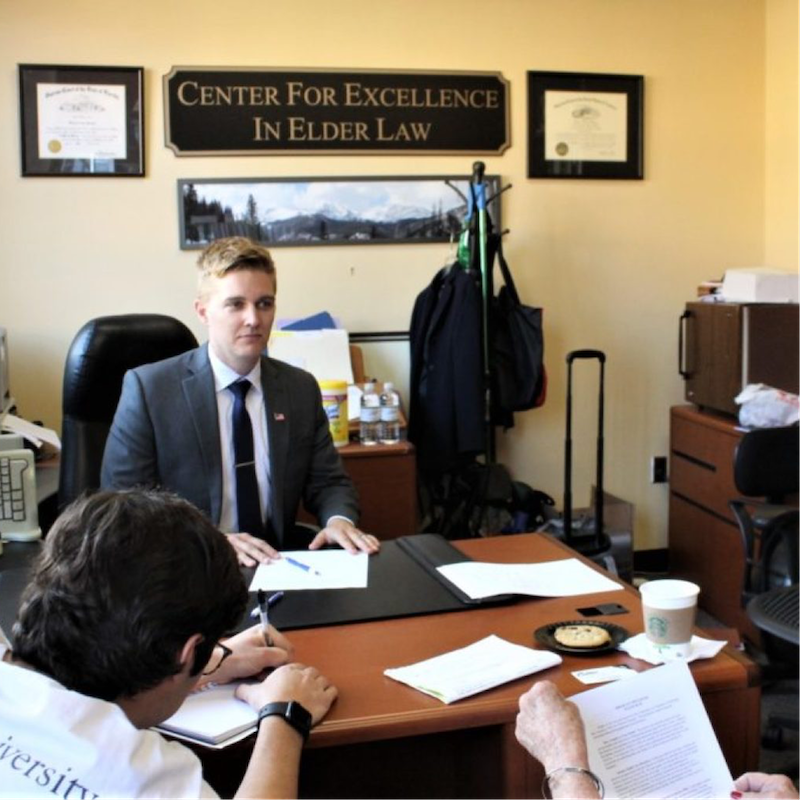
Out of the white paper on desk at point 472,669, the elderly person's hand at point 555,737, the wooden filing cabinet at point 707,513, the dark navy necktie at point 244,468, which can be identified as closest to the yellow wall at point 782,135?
the wooden filing cabinet at point 707,513

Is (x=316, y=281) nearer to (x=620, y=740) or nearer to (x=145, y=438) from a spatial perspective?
(x=145, y=438)

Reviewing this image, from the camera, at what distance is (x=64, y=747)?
0.90 metres

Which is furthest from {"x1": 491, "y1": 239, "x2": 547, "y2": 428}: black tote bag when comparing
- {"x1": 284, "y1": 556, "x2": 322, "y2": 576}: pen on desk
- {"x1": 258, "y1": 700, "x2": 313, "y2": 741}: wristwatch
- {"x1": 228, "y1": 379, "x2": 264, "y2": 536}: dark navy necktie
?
{"x1": 258, "y1": 700, "x2": 313, "y2": 741}: wristwatch

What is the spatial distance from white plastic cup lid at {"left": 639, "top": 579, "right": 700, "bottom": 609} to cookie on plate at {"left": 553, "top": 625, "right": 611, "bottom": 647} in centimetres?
10

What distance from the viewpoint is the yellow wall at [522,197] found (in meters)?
3.48

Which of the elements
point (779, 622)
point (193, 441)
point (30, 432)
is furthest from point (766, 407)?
point (30, 432)

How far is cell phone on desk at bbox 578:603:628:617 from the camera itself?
1606mm

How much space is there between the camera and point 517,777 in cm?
132

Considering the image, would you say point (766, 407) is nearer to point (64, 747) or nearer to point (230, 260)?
A: point (230, 260)

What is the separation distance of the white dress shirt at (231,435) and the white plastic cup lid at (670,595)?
1.13 m

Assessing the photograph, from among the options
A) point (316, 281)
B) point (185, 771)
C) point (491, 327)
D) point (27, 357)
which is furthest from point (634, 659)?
point (27, 357)

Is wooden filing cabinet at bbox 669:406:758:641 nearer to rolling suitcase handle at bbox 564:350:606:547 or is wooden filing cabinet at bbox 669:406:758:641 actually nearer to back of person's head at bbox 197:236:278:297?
rolling suitcase handle at bbox 564:350:606:547

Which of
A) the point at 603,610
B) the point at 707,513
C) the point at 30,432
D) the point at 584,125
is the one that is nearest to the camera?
the point at 603,610

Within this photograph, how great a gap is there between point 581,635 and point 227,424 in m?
1.12
